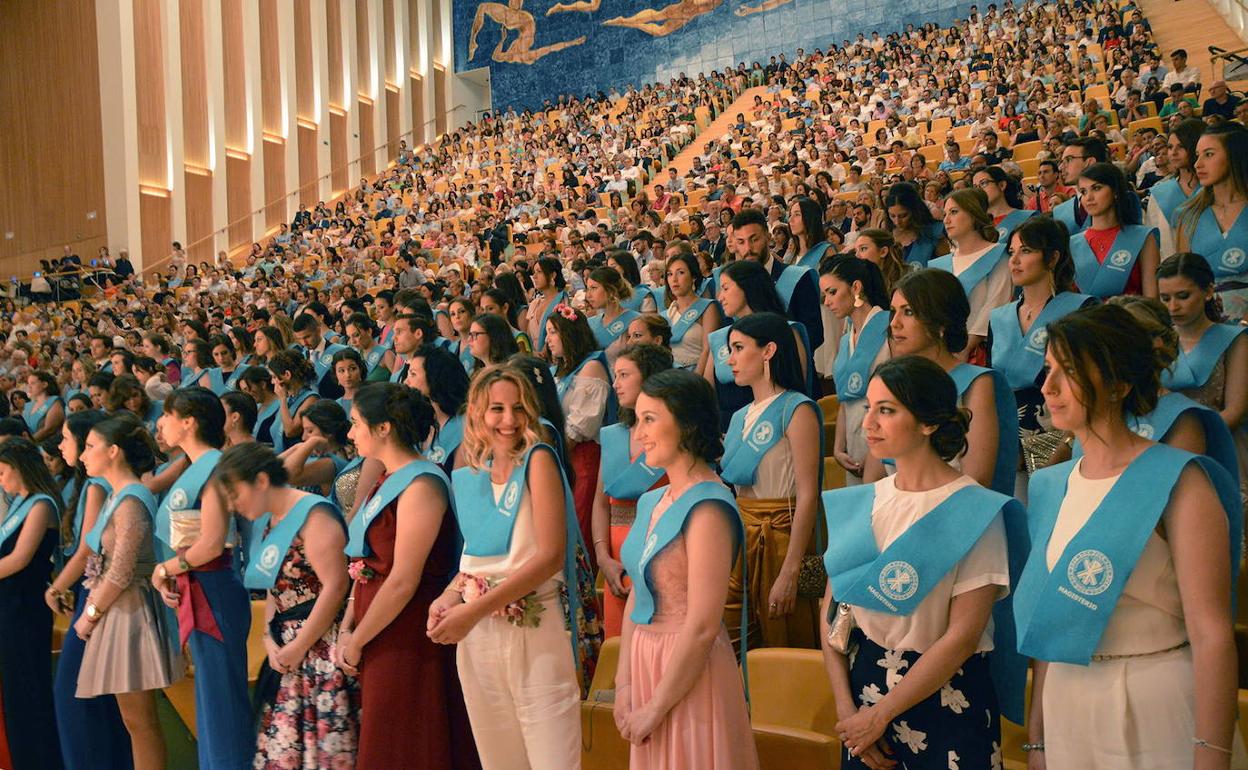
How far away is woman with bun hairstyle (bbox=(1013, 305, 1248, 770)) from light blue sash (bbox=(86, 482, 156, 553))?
3.27m

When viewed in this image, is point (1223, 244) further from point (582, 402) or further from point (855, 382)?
point (582, 402)

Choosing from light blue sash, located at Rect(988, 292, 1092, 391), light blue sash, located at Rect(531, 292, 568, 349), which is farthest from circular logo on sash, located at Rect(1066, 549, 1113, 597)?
light blue sash, located at Rect(531, 292, 568, 349)

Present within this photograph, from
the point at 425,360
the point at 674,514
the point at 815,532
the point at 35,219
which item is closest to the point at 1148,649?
→ the point at 674,514

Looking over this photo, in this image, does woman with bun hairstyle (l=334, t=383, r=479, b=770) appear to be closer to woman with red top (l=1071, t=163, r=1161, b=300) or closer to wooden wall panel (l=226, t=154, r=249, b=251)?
woman with red top (l=1071, t=163, r=1161, b=300)

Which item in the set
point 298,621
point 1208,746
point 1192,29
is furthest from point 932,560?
point 1192,29

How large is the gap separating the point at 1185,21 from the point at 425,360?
658 inches

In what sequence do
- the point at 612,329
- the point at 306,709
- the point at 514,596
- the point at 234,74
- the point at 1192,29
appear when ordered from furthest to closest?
1. the point at 234,74
2. the point at 1192,29
3. the point at 612,329
4. the point at 306,709
5. the point at 514,596

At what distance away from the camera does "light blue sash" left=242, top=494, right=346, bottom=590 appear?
339 centimetres

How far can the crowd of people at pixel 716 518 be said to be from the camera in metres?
2.09

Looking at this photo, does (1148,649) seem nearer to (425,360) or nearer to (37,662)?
(425,360)

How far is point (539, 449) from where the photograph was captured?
3.09 metres

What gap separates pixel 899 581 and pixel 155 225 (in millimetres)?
22281

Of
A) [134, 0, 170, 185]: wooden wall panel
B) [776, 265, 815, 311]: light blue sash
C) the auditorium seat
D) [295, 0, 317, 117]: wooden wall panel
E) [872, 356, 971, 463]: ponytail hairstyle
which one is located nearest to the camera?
[872, 356, 971, 463]: ponytail hairstyle

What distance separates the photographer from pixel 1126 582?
199 cm
